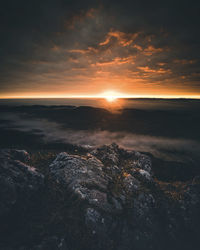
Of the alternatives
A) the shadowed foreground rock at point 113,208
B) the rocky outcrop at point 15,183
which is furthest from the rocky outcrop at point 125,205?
the rocky outcrop at point 15,183

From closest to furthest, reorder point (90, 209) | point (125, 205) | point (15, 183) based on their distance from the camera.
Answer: point (90, 209) → point (15, 183) → point (125, 205)

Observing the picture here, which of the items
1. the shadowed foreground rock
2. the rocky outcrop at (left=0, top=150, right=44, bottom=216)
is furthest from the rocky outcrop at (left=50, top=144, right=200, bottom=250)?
the rocky outcrop at (left=0, top=150, right=44, bottom=216)

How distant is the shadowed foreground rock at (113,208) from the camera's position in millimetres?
7699

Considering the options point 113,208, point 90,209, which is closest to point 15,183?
point 90,209

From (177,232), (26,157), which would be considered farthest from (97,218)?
(26,157)

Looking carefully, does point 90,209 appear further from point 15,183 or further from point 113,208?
point 15,183

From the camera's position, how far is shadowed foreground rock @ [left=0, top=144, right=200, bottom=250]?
7699 millimetres

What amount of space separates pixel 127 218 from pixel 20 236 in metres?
7.19

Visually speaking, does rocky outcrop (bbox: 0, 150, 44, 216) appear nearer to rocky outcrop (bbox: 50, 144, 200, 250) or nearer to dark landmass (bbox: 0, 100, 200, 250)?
dark landmass (bbox: 0, 100, 200, 250)

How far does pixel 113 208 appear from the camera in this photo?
875 cm

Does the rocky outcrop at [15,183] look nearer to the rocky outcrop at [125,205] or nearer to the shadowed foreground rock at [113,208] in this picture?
the shadowed foreground rock at [113,208]

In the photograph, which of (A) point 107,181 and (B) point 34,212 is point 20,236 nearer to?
(B) point 34,212

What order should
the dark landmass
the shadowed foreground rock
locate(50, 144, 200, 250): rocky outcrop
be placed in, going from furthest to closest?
locate(50, 144, 200, 250): rocky outcrop, the shadowed foreground rock, the dark landmass

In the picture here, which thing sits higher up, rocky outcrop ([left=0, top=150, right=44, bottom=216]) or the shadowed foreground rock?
rocky outcrop ([left=0, top=150, right=44, bottom=216])
